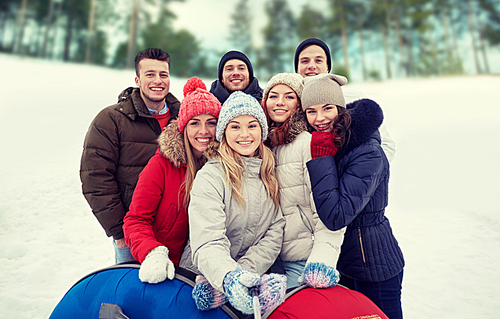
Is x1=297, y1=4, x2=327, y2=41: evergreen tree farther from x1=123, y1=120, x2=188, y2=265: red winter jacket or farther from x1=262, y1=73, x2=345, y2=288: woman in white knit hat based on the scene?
x1=123, y1=120, x2=188, y2=265: red winter jacket

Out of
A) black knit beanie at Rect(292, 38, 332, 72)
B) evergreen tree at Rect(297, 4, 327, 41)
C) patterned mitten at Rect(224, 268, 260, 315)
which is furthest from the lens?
evergreen tree at Rect(297, 4, 327, 41)

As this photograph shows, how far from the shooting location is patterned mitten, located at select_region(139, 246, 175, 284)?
1.39 meters

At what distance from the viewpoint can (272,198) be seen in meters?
1.63

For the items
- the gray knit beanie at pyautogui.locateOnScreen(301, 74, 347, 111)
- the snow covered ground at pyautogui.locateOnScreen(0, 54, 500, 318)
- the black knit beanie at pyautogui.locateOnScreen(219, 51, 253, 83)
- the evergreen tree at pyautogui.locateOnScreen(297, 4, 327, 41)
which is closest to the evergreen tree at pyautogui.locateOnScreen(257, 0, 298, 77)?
the evergreen tree at pyautogui.locateOnScreen(297, 4, 327, 41)

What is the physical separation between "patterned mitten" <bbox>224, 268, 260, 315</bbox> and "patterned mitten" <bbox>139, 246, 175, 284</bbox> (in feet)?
1.07

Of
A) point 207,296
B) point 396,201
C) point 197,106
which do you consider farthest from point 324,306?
point 396,201

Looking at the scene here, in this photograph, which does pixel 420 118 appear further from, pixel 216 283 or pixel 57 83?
pixel 57 83

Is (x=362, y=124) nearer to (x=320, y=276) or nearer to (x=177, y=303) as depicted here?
(x=320, y=276)

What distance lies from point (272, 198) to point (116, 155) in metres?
1.29

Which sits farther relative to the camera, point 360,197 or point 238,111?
point 238,111

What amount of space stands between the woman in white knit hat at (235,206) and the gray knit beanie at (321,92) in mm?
309

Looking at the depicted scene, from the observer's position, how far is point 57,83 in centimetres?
1308

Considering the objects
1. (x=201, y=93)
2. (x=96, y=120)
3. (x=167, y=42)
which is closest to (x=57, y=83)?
(x=167, y=42)

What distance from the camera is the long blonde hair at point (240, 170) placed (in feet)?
5.09
